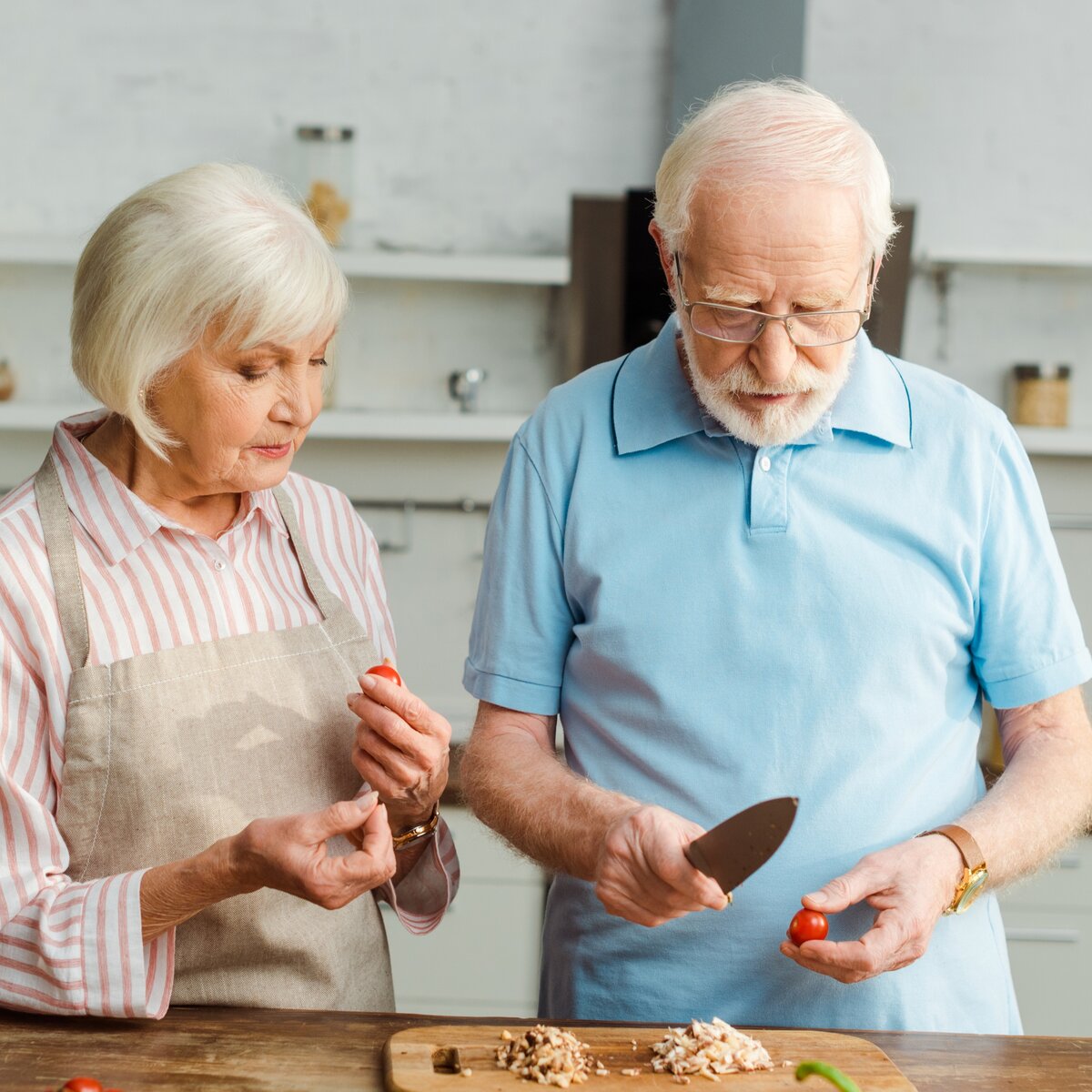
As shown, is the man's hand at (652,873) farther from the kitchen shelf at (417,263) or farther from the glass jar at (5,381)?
the glass jar at (5,381)

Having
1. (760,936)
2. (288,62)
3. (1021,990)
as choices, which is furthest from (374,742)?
(288,62)

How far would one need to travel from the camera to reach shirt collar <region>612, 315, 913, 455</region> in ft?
4.50

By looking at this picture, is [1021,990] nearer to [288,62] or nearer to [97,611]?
[97,611]

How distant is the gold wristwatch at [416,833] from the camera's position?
1427 millimetres

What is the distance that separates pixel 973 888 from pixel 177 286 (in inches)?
37.5

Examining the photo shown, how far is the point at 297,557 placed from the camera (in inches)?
57.2

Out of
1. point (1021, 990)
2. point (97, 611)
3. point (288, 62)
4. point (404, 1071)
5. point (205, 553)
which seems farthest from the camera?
point (288, 62)

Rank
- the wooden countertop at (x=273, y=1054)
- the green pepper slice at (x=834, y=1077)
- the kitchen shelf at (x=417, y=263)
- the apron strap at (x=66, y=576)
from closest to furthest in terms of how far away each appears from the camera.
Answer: the green pepper slice at (x=834, y=1077) < the wooden countertop at (x=273, y=1054) < the apron strap at (x=66, y=576) < the kitchen shelf at (x=417, y=263)

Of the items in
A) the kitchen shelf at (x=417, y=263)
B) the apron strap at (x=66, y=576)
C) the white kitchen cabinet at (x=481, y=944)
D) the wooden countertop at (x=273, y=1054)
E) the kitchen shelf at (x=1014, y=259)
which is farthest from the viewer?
the kitchen shelf at (x=1014, y=259)

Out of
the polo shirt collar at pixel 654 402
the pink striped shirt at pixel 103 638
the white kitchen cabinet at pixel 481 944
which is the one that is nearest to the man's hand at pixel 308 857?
the pink striped shirt at pixel 103 638

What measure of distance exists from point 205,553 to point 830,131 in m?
0.77

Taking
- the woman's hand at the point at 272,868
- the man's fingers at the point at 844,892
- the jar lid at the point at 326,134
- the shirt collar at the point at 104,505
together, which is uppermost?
the jar lid at the point at 326,134

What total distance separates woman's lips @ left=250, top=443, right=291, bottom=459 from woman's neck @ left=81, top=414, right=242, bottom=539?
8 centimetres

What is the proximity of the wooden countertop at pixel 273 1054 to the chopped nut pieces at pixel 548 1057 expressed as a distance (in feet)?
0.32
